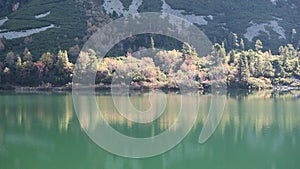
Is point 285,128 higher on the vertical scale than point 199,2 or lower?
lower

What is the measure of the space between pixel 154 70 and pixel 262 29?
33136mm

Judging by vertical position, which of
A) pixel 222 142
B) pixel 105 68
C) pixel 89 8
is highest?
pixel 89 8

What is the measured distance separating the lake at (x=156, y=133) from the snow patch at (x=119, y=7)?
5385 cm

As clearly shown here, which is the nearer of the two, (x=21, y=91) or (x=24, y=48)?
(x=21, y=91)

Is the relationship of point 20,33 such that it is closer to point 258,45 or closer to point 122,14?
point 122,14

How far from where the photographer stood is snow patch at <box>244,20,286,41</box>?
84.6 meters

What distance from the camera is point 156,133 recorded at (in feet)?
87.1

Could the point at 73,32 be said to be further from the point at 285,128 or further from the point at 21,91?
the point at 285,128

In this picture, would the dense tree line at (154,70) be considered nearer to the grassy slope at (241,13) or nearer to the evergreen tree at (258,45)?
the evergreen tree at (258,45)

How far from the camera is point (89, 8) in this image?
8894 centimetres

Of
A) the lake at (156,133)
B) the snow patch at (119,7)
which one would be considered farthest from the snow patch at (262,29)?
the lake at (156,133)

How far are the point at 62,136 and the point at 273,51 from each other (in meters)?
59.5

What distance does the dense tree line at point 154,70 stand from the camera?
199 ft

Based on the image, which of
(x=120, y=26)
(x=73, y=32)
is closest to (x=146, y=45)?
(x=120, y=26)
